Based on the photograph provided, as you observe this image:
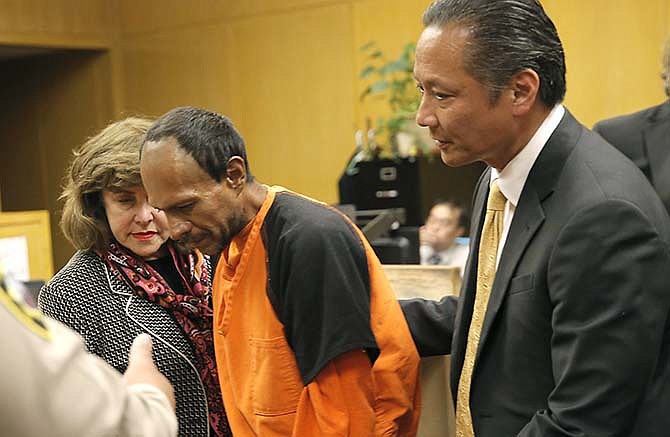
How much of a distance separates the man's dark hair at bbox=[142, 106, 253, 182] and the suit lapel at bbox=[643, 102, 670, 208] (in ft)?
4.14

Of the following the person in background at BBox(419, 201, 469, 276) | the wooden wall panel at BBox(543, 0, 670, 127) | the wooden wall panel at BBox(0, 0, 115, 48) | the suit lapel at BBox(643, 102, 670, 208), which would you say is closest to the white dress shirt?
the suit lapel at BBox(643, 102, 670, 208)

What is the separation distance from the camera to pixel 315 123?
7406 millimetres

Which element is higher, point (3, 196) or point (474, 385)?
point (474, 385)

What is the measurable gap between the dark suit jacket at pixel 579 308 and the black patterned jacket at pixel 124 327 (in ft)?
2.29

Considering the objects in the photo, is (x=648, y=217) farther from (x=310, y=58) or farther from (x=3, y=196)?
(x=3, y=196)

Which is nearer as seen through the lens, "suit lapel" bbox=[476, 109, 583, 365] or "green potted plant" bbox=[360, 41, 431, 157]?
"suit lapel" bbox=[476, 109, 583, 365]

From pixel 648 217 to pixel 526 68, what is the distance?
320 mm

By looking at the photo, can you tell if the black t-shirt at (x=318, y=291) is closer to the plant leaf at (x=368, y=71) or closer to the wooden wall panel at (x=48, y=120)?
the plant leaf at (x=368, y=71)

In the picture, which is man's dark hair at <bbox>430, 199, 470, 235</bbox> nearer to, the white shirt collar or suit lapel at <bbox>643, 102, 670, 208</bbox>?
suit lapel at <bbox>643, 102, 670, 208</bbox>

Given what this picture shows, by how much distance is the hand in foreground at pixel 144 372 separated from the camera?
124 centimetres

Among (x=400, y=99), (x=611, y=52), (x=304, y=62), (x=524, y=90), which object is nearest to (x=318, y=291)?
(x=524, y=90)

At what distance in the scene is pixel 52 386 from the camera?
923 millimetres

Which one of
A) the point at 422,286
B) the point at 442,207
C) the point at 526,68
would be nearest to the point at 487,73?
Answer: the point at 526,68

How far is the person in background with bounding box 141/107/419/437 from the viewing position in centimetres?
161
